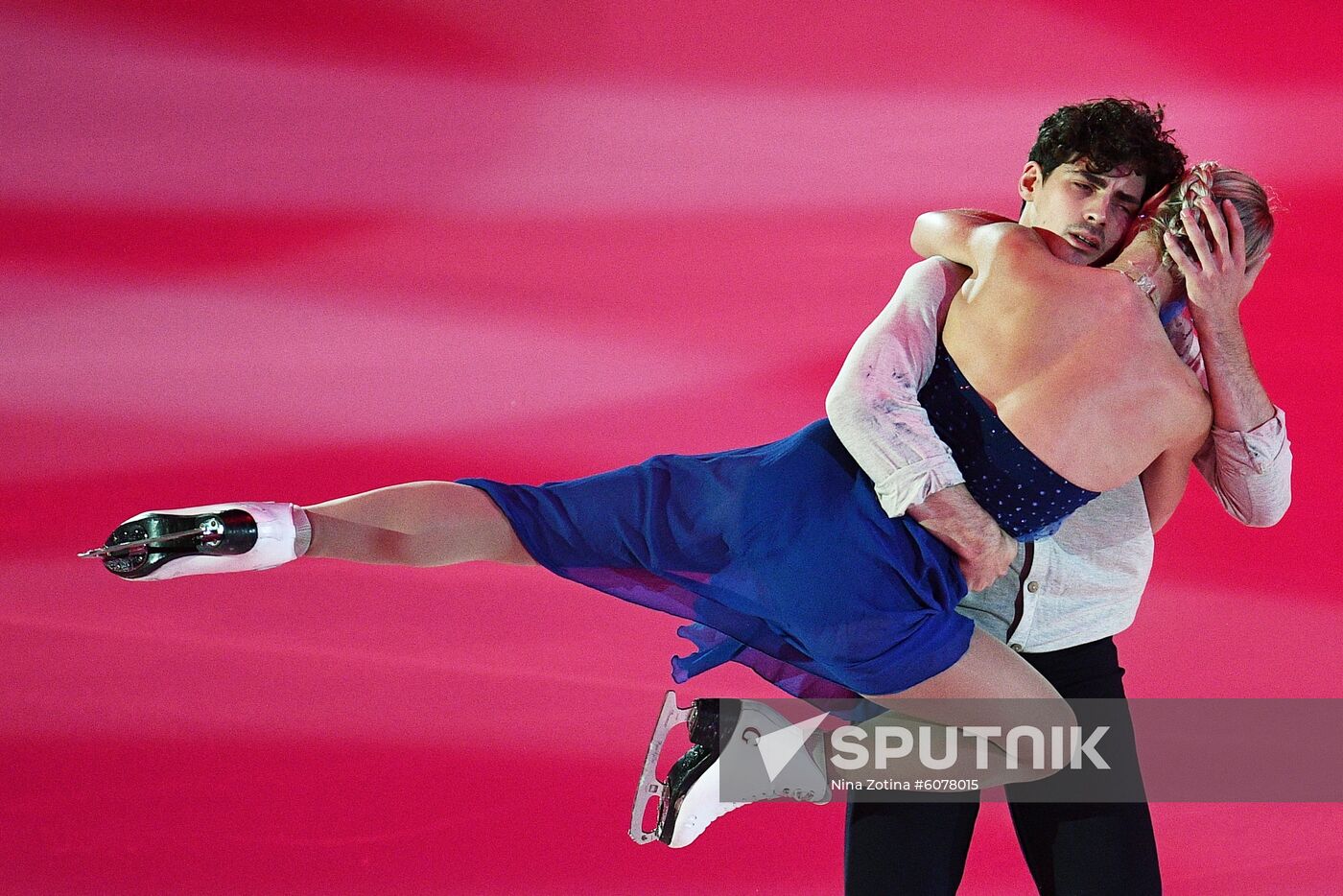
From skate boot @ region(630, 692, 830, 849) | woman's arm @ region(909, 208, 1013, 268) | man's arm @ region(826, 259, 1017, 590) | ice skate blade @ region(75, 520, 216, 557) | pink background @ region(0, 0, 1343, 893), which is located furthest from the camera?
pink background @ region(0, 0, 1343, 893)

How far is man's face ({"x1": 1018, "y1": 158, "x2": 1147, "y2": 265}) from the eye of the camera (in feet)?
7.34

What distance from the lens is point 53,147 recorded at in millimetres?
3377

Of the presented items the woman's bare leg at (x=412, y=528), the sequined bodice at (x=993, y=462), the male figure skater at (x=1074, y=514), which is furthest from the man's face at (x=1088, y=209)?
the woman's bare leg at (x=412, y=528)

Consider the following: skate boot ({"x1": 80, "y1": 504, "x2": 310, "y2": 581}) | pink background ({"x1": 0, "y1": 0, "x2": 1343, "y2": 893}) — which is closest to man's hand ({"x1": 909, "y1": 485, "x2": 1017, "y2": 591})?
skate boot ({"x1": 80, "y1": 504, "x2": 310, "y2": 581})

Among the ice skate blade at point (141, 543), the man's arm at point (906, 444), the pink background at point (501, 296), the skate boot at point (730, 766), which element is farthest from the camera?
the pink background at point (501, 296)

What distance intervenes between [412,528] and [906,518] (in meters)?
0.70

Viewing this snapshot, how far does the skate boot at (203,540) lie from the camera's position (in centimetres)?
194

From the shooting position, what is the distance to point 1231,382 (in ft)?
7.07

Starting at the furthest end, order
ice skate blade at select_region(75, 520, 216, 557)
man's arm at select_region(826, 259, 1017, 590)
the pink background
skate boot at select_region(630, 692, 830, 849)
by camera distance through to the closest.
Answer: the pink background, skate boot at select_region(630, 692, 830, 849), man's arm at select_region(826, 259, 1017, 590), ice skate blade at select_region(75, 520, 216, 557)

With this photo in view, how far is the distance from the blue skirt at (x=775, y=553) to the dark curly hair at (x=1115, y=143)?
22.8 inches

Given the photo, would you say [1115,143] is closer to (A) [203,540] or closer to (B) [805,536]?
(B) [805,536]

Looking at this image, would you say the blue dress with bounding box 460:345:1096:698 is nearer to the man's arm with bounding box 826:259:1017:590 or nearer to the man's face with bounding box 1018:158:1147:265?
the man's arm with bounding box 826:259:1017:590

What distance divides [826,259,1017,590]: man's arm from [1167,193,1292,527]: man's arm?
38cm

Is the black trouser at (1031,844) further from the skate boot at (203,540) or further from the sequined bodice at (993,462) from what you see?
the skate boot at (203,540)
